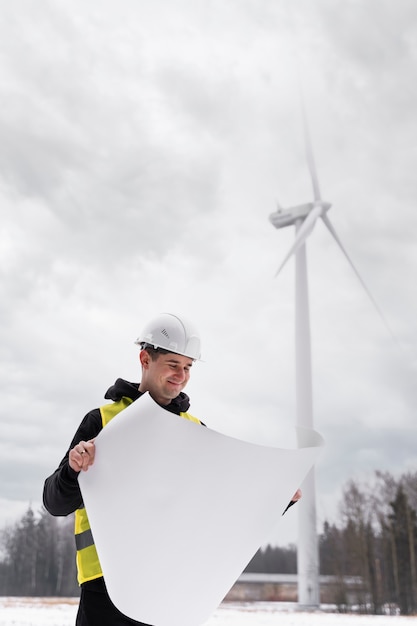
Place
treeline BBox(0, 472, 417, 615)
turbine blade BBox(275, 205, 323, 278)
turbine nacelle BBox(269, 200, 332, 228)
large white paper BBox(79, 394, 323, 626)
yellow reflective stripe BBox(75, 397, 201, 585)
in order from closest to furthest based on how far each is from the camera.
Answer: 1. large white paper BBox(79, 394, 323, 626)
2. yellow reflective stripe BBox(75, 397, 201, 585)
3. turbine blade BBox(275, 205, 323, 278)
4. treeline BBox(0, 472, 417, 615)
5. turbine nacelle BBox(269, 200, 332, 228)

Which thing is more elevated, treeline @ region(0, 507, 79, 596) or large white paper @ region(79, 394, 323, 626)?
treeline @ region(0, 507, 79, 596)

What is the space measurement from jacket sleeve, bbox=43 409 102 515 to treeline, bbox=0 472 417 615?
64.4 feet

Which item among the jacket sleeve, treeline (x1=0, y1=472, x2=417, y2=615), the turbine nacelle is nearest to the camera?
the jacket sleeve

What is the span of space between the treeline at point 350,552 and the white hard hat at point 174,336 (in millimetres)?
19623

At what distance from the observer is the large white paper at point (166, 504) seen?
1.91 m

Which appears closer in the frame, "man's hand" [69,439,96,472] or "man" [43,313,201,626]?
"man's hand" [69,439,96,472]

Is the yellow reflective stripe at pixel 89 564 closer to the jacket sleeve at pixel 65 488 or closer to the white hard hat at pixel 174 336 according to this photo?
the jacket sleeve at pixel 65 488

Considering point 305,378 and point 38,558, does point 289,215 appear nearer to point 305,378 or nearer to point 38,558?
point 305,378

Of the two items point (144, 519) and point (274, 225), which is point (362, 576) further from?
point (144, 519)

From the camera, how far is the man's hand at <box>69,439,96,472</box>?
6.52 ft

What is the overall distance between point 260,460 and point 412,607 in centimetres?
2431

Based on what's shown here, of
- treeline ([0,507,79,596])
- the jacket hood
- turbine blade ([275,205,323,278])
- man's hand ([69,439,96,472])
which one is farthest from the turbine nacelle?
man's hand ([69,439,96,472])

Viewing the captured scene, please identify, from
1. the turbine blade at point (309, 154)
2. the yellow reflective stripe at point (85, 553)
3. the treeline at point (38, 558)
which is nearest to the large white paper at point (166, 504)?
the yellow reflective stripe at point (85, 553)

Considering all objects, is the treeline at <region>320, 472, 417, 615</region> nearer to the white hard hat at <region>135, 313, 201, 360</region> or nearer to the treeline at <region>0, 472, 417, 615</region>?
the treeline at <region>0, 472, 417, 615</region>
